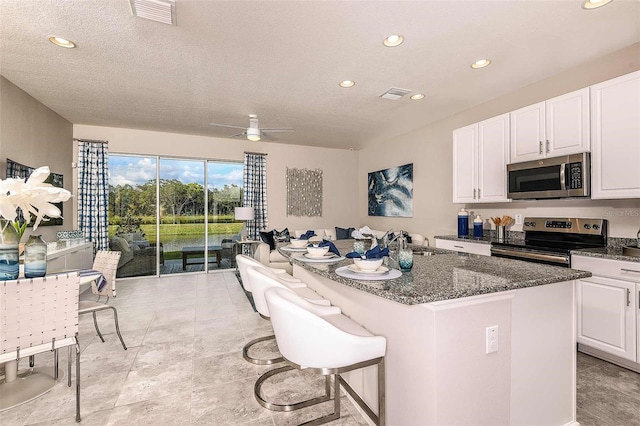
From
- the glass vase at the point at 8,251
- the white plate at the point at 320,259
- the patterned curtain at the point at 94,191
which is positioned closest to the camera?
the glass vase at the point at 8,251

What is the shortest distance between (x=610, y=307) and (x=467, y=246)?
1.46m

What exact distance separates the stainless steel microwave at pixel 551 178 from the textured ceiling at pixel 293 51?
39.2 inches

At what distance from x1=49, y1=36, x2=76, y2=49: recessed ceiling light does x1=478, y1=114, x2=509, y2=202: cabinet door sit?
4334mm

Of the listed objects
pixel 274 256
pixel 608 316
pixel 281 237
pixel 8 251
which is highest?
pixel 8 251

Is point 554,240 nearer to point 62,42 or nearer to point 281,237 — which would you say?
point 281,237

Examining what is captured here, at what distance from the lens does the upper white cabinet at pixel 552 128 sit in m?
2.77

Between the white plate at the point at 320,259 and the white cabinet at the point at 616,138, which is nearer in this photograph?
the white plate at the point at 320,259

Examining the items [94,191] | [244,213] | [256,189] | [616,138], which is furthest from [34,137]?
[616,138]

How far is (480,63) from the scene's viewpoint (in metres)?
3.00

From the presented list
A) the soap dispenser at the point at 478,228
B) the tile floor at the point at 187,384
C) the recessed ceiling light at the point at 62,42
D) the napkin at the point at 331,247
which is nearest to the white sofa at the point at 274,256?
the soap dispenser at the point at 478,228

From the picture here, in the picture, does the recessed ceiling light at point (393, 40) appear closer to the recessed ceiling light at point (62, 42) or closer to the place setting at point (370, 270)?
the place setting at point (370, 270)

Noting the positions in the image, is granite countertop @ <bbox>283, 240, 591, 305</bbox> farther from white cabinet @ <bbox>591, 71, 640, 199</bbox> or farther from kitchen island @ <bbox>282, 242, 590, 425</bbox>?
white cabinet @ <bbox>591, 71, 640, 199</bbox>

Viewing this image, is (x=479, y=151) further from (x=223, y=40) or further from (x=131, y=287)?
(x=131, y=287)

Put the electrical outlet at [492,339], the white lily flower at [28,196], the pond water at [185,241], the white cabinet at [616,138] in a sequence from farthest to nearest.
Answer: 1. the pond water at [185,241]
2. the white cabinet at [616,138]
3. the white lily flower at [28,196]
4. the electrical outlet at [492,339]
